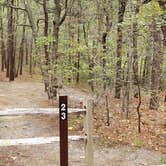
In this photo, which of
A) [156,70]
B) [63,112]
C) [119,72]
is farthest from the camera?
[156,70]

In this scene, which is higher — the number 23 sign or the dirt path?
the number 23 sign

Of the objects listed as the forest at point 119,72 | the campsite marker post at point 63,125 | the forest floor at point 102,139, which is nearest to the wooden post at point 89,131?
the campsite marker post at point 63,125

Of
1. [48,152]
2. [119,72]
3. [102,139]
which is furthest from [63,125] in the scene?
[119,72]

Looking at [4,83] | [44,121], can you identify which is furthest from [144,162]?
[4,83]

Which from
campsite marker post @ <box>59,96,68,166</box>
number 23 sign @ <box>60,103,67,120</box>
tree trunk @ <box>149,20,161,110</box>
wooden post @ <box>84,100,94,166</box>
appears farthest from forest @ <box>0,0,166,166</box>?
number 23 sign @ <box>60,103,67,120</box>

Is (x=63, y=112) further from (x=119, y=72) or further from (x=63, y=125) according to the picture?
(x=119, y=72)

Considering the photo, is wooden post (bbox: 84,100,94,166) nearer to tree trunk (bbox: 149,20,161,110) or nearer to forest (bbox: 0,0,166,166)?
forest (bbox: 0,0,166,166)

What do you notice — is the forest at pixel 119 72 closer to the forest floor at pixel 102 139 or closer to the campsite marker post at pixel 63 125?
the forest floor at pixel 102 139

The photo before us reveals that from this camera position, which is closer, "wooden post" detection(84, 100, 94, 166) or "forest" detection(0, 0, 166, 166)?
"wooden post" detection(84, 100, 94, 166)

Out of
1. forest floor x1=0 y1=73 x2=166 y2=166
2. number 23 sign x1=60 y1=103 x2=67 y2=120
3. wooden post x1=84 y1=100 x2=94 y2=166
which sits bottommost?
forest floor x1=0 y1=73 x2=166 y2=166

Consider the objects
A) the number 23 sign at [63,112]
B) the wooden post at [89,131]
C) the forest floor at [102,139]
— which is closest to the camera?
the number 23 sign at [63,112]

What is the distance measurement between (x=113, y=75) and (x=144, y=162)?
3.95 meters

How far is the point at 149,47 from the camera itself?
12250 mm

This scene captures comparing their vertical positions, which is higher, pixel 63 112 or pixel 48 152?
pixel 63 112
